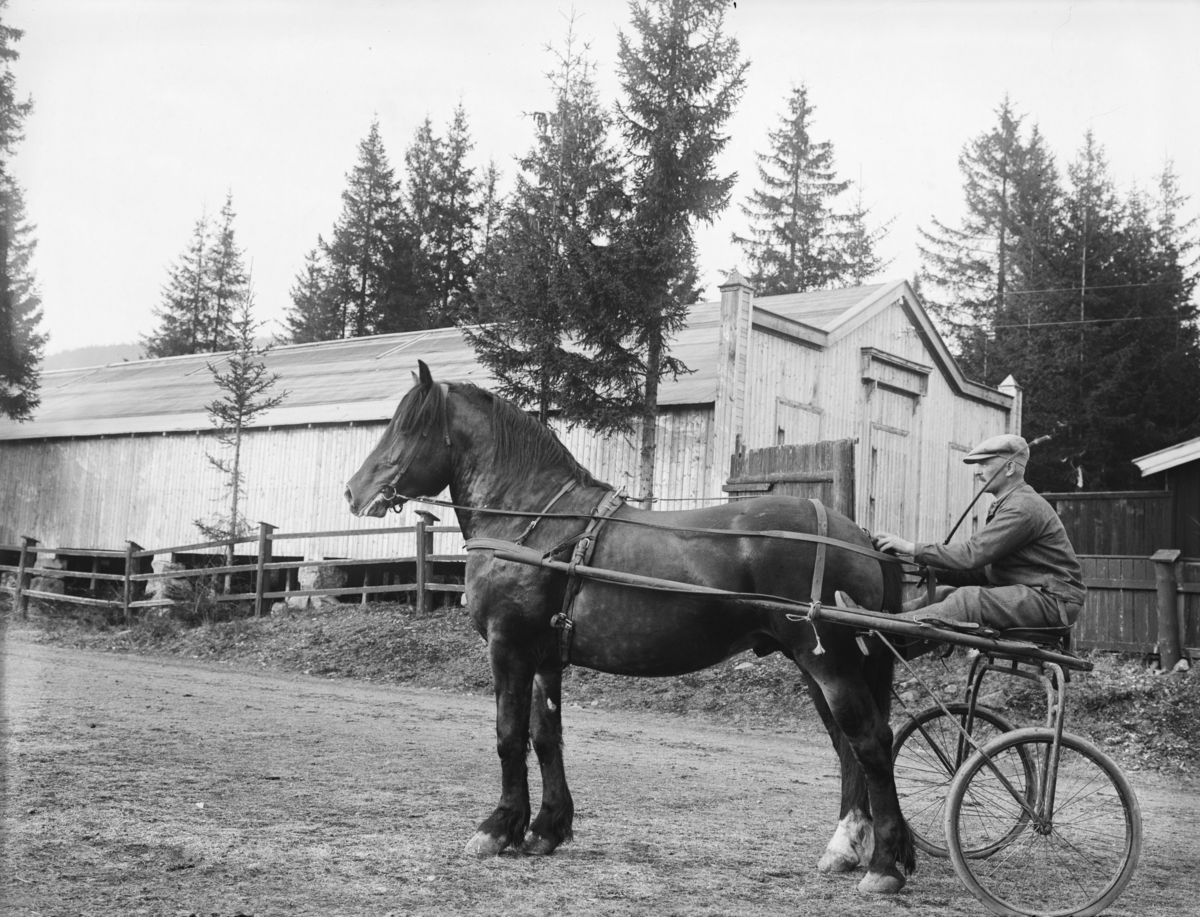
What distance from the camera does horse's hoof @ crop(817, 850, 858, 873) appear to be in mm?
5629

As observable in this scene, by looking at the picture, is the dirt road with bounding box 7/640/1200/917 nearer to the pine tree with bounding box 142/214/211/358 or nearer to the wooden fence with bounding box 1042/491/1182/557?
the wooden fence with bounding box 1042/491/1182/557

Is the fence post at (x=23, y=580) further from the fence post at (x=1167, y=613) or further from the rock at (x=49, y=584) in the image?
the fence post at (x=1167, y=613)

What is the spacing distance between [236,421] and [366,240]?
25.1 metres

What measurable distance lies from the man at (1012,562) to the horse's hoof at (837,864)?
4.24 ft

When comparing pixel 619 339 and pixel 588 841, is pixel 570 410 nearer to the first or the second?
pixel 619 339

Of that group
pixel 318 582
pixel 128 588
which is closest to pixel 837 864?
pixel 318 582

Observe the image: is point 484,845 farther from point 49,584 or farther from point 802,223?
point 802,223

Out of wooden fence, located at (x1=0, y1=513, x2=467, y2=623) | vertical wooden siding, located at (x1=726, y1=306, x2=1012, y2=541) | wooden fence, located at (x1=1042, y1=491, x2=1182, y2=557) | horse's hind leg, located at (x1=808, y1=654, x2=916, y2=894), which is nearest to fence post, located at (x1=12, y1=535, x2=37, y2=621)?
wooden fence, located at (x1=0, y1=513, x2=467, y2=623)

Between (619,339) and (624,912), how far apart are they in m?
13.7

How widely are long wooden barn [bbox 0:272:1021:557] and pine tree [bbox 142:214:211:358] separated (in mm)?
18942

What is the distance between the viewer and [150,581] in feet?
82.7

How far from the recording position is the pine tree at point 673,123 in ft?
58.6

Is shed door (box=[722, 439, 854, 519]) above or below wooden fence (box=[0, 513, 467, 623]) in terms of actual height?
above

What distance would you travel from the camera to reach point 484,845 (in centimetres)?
570
